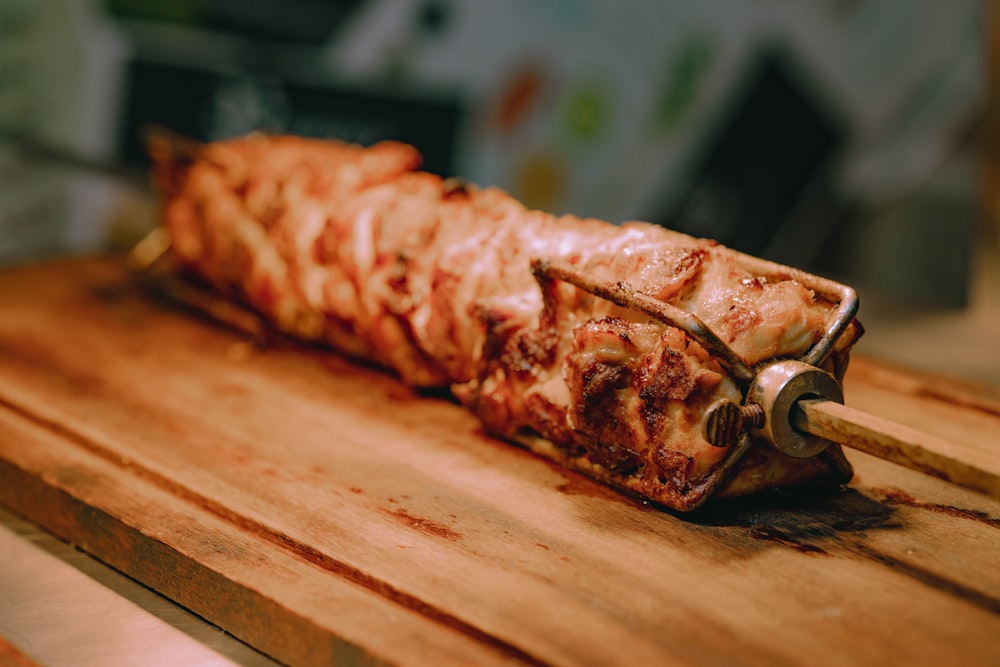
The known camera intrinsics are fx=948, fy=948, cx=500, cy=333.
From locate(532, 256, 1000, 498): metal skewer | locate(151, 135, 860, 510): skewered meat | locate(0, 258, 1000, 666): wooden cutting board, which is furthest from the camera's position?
locate(151, 135, 860, 510): skewered meat

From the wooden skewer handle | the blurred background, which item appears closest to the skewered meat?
the wooden skewer handle

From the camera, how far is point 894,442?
1924mm

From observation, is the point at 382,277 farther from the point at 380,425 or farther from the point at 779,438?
the point at 779,438

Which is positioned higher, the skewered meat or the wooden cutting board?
the skewered meat

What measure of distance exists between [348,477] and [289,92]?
3.35 metres

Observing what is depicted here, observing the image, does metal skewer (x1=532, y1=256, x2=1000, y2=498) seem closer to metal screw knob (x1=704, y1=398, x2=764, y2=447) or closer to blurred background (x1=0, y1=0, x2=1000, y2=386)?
metal screw knob (x1=704, y1=398, x2=764, y2=447)

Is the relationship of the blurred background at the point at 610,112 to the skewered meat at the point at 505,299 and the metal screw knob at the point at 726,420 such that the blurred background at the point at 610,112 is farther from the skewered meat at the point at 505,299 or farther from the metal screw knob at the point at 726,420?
the metal screw knob at the point at 726,420

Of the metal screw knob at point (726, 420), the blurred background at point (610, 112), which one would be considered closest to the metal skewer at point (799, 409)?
the metal screw knob at point (726, 420)

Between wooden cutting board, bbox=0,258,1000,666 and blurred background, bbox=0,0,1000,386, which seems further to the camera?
blurred background, bbox=0,0,1000,386

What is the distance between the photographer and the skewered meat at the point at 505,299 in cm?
220

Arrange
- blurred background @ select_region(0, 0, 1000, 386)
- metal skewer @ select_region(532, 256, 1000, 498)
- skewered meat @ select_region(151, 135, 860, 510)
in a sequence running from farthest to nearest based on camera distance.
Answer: blurred background @ select_region(0, 0, 1000, 386)
skewered meat @ select_region(151, 135, 860, 510)
metal skewer @ select_region(532, 256, 1000, 498)

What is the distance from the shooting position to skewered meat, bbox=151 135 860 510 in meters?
2.20

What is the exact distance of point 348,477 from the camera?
2451mm

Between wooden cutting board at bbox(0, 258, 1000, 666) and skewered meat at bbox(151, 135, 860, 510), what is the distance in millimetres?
126
